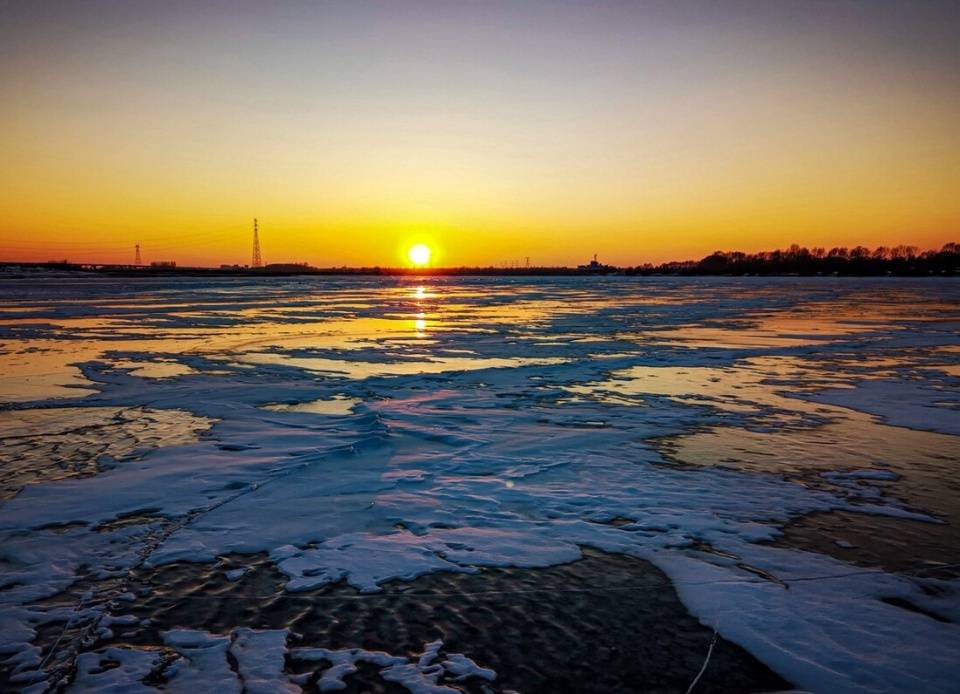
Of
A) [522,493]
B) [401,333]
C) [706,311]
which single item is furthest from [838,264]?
[522,493]

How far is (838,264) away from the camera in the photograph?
424ft

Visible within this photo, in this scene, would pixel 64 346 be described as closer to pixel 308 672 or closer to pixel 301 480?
pixel 301 480

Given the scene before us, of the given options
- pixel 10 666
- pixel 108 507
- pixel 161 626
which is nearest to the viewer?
pixel 10 666

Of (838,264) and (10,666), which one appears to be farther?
(838,264)

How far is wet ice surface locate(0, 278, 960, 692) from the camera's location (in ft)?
10.1

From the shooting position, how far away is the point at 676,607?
3510 millimetres

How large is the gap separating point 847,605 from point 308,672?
9.78 feet

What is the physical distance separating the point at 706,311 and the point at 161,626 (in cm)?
2792

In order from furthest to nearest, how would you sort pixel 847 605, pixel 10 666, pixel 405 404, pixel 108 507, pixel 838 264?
pixel 838 264 → pixel 405 404 → pixel 108 507 → pixel 847 605 → pixel 10 666

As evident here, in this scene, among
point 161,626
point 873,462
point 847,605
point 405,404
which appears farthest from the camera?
point 405,404

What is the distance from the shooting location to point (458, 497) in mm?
5172

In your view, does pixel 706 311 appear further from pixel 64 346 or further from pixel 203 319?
pixel 64 346

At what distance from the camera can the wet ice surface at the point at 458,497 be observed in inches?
121

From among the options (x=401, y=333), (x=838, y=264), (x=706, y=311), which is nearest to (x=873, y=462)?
(x=401, y=333)
